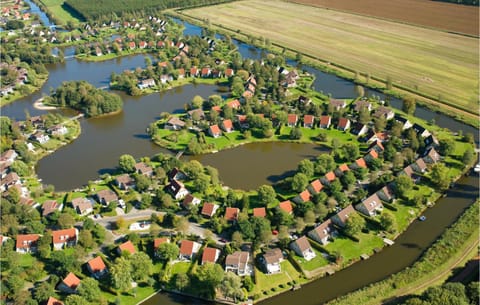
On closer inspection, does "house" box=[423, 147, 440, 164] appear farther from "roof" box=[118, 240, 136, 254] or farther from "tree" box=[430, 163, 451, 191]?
"roof" box=[118, 240, 136, 254]

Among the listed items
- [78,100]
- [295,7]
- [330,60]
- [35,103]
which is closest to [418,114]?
[330,60]

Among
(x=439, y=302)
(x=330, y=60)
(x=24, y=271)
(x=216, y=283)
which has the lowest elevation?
(x=24, y=271)

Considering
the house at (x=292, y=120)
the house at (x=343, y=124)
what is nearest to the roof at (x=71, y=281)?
the house at (x=292, y=120)

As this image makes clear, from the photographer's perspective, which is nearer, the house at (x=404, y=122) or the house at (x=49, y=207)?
the house at (x=49, y=207)

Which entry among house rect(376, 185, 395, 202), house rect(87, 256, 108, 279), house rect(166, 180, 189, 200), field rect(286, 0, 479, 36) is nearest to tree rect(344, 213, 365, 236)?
house rect(376, 185, 395, 202)

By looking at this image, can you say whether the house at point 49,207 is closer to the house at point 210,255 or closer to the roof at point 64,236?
the roof at point 64,236

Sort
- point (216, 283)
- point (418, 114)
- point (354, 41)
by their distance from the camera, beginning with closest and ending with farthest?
point (216, 283) → point (418, 114) → point (354, 41)

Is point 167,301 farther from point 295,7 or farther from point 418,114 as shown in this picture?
point 295,7

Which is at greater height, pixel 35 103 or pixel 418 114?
pixel 418 114
